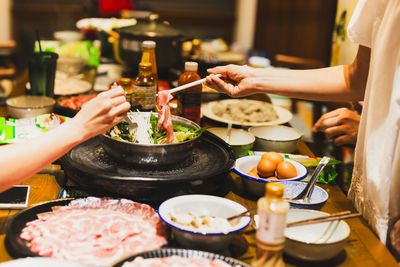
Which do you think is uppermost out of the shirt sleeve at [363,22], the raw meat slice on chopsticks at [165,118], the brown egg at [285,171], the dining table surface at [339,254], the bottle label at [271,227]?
the shirt sleeve at [363,22]

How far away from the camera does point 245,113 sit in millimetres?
2443

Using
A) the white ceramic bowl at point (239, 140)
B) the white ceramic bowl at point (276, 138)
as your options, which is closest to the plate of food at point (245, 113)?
the white ceramic bowl at point (276, 138)

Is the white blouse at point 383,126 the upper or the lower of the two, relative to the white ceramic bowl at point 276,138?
upper

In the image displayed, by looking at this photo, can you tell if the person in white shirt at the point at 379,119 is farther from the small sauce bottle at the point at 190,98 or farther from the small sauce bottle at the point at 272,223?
the small sauce bottle at the point at 190,98

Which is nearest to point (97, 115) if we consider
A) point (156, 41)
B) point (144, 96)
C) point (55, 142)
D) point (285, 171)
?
point (55, 142)

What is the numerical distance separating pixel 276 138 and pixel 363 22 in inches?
28.3

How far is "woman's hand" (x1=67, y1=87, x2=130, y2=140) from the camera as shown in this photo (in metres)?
1.31

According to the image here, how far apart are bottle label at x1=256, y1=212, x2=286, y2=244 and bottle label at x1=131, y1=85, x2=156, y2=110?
951 millimetres

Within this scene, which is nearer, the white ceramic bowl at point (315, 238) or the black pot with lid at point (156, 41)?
the white ceramic bowl at point (315, 238)

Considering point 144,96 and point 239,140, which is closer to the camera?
point 144,96

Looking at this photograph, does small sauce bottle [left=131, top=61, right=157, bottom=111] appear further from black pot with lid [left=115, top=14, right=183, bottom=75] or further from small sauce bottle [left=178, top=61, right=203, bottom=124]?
black pot with lid [left=115, top=14, right=183, bottom=75]

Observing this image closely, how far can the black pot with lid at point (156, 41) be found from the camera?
2865 mm

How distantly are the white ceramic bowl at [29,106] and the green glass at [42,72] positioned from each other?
141mm

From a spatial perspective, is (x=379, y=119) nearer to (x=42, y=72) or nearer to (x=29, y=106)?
(x=29, y=106)
